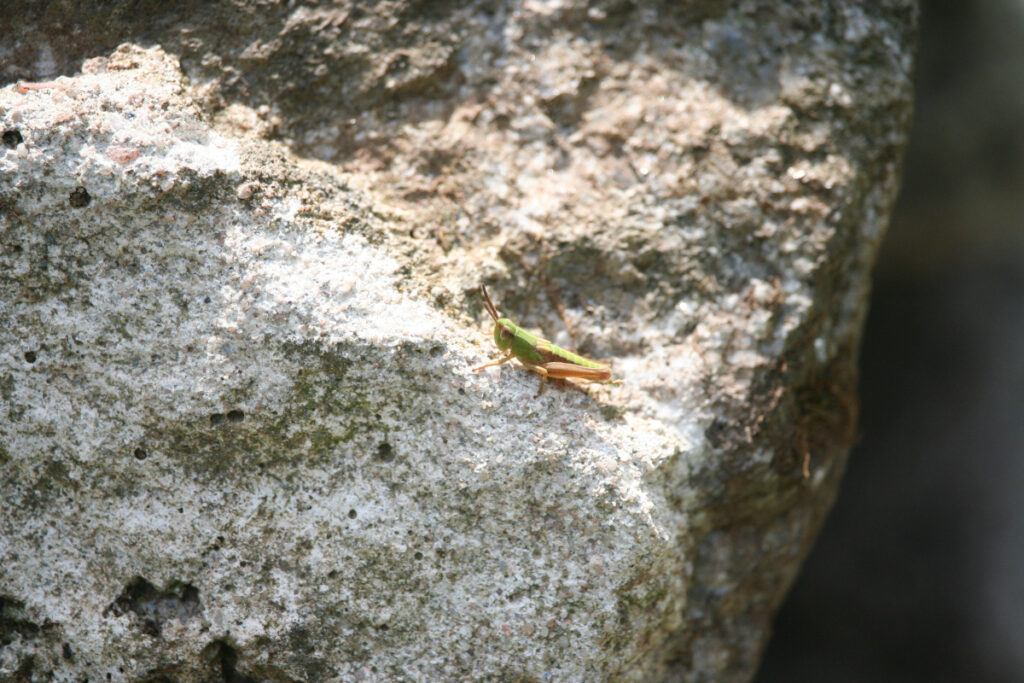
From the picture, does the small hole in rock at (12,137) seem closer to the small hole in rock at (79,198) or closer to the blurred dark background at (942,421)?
the small hole in rock at (79,198)

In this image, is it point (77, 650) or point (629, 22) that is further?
point (629, 22)

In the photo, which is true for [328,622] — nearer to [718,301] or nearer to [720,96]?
[718,301]

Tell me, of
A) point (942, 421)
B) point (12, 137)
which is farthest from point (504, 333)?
point (942, 421)

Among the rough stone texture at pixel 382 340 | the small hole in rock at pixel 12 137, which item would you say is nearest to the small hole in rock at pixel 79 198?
the rough stone texture at pixel 382 340

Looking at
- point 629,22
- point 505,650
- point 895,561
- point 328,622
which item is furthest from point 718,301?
point 895,561

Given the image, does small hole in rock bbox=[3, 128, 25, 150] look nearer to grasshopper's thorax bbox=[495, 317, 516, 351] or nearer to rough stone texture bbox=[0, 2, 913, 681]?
rough stone texture bbox=[0, 2, 913, 681]

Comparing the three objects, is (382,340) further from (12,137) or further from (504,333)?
(12,137)
